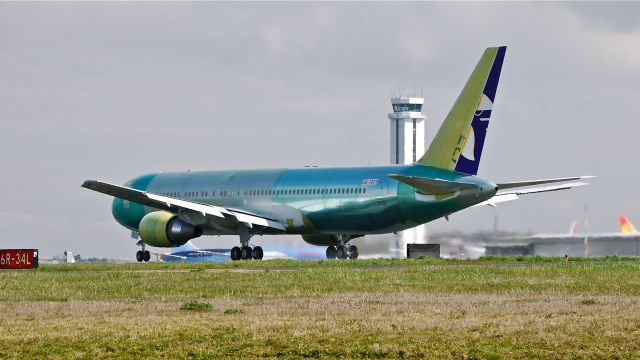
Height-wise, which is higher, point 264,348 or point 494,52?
point 494,52

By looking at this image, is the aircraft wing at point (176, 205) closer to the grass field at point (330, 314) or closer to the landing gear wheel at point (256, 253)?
the landing gear wheel at point (256, 253)

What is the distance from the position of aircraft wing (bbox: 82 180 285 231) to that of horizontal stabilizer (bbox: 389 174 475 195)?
10624 millimetres

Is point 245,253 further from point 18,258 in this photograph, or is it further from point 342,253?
point 18,258

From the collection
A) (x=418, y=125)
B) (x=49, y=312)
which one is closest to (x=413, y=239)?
(x=418, y=125)

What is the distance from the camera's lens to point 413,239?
14625 centimetres

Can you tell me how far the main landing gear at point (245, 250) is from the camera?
229 ft

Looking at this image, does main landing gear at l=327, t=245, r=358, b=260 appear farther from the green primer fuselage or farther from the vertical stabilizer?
the vertical stabilizer

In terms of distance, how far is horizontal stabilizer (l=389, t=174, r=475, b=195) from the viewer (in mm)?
60406

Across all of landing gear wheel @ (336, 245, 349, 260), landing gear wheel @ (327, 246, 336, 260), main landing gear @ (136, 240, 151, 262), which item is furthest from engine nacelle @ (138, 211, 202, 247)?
landing gear wheel @ (336, 245, 349, 260)

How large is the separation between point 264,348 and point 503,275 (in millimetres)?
21520

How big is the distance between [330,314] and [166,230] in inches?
1556

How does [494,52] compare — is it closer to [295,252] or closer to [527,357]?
[527,357]

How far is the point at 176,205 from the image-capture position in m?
66.6

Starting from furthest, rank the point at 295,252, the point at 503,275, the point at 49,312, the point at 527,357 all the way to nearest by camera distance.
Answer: the point at 295,252
the point at 503,275
the point at 49,312
the point at 527,357
